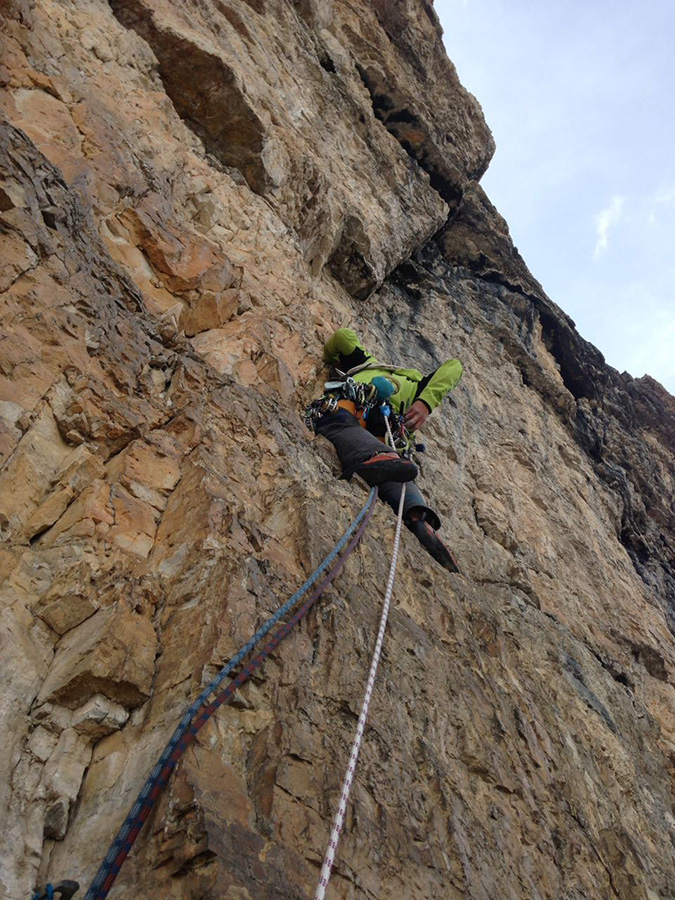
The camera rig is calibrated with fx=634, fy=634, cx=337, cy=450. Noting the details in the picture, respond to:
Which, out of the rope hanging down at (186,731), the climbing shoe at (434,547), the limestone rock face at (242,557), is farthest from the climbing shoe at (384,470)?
the rope hanging down at (186,731)

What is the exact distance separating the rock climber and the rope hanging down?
1.76 meters

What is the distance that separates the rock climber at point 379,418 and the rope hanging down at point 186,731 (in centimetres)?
176

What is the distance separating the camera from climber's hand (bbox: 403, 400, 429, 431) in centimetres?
637

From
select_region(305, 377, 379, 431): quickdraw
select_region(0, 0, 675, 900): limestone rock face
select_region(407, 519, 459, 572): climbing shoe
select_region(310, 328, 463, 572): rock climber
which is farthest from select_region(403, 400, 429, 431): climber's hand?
select_region(407, 519, 459, 572): climbing shoe

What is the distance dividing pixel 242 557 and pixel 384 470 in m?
2.01

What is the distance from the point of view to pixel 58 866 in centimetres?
190

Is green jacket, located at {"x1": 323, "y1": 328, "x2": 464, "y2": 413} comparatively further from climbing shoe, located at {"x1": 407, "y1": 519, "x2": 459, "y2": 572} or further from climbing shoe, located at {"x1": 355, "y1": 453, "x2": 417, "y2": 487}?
climbing shoe, located at {"x1": 407, "y1": 519, "x2": 459, "y2": 572}

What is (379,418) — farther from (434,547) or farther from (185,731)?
(185,731)

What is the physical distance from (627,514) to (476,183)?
25.3 feet

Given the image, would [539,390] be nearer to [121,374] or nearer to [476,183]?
[476,183]

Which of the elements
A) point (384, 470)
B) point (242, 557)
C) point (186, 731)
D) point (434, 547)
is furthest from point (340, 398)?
point (186, 731)

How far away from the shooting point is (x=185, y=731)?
216 cm

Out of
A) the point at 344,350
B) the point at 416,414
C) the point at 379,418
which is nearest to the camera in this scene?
the point at 344,350

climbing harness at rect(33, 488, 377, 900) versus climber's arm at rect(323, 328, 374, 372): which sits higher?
climber's arm at rect(323, 328, 374, 372)
